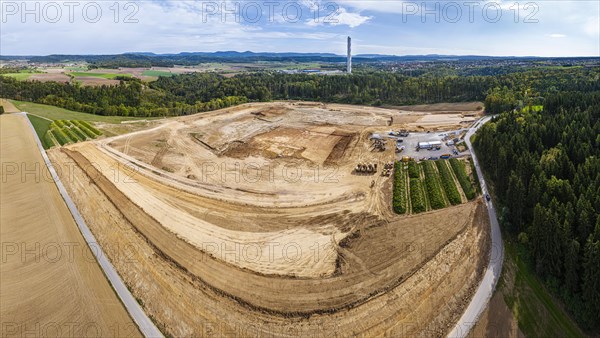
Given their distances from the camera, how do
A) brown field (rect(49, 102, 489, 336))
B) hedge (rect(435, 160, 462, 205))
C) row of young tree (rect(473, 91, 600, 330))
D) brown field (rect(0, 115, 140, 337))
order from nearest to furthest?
row of young tree (rect(473, 91, 600, 330)) → brown field (rect(0, 115, 140, 337)) → brown field (rect(49, 102, 489, 336)) → hedge (rect(435, 160, 462, 205))

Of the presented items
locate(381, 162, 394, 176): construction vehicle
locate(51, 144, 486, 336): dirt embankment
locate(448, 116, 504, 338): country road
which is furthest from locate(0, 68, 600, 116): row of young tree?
locate(51, 144, 486, 336): dirt embankment

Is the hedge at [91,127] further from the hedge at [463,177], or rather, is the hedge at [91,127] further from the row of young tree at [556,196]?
the row of young tree at [556,196]

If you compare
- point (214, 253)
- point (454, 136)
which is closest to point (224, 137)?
point (214, 253)

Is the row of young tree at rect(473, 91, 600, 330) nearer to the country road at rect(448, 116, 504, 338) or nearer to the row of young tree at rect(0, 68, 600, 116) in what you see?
the country road at rect(448, 116, 504, 338)

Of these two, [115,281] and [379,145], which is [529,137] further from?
[115,281]

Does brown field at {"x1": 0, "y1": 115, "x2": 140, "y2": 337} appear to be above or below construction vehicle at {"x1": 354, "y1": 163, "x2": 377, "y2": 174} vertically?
below

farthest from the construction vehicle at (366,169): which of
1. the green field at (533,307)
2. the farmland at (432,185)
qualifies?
the green field at (533,307)
